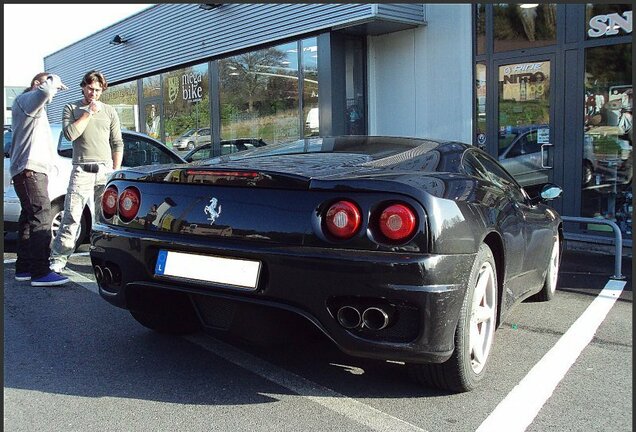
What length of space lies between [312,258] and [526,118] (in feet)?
23.2

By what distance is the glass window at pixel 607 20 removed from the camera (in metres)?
7.66

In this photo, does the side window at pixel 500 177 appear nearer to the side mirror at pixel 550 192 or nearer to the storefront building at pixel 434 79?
the side mirror at pixel 550 192

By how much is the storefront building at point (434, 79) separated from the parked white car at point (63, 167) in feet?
13.0

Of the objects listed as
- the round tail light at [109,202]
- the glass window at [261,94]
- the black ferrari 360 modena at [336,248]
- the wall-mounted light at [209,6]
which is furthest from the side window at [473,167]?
the wall-mounted light at [209,6]

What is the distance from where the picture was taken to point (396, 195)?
256 cm

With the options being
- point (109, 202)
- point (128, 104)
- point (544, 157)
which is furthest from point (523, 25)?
point (128, 104)

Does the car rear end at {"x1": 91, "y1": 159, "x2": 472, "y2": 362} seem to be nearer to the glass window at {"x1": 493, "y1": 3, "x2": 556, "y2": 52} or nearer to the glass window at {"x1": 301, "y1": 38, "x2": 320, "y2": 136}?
the glass window at {"x1": 493, "y1": 3, "x2": 556, "y2": 52}

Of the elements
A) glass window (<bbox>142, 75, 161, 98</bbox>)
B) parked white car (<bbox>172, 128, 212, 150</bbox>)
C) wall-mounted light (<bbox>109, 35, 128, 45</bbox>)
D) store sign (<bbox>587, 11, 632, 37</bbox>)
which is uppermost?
wall-mounted light (<bbox>109, 35, 128, 45</bbox>)

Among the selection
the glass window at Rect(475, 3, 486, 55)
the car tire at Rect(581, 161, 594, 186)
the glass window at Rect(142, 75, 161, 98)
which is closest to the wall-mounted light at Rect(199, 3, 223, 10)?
the glass window at Rect(142, 75, 161, 98)

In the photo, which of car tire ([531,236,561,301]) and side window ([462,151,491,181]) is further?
car tire ([531,236,561,301])

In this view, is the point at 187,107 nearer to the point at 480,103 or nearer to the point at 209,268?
the point at 480,103

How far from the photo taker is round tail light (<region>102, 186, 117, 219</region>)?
3.27 m

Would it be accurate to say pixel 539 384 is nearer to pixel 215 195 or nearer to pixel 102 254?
pixel 215 195

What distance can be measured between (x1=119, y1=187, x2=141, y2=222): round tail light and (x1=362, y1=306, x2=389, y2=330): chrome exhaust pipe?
1.35m
